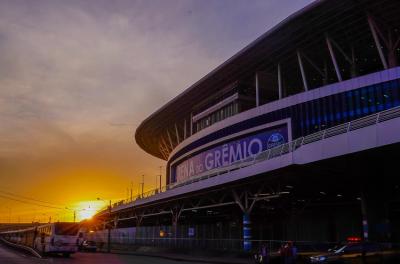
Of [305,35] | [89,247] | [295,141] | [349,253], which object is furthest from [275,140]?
[349,253]

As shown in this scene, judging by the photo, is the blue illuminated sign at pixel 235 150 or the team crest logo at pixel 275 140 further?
the blue illuminated sign at pixel 235 150

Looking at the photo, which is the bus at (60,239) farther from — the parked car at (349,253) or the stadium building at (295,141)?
the parked car at (349,253)

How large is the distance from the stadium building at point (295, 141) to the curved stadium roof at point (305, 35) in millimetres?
141

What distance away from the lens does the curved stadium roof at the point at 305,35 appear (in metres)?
56.2

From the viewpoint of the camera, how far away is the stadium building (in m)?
34.3

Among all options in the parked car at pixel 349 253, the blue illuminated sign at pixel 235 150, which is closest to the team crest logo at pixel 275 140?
the blue illuminated sign at pixel 235 150

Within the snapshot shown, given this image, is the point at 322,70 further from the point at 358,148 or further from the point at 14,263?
the point at 14,263

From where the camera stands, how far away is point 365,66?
75.4 m

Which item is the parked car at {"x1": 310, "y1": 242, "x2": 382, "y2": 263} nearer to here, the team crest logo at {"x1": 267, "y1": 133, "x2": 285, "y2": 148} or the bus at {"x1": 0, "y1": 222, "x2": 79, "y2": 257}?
the bus at {"x1": 0, "y1": 222, "x2": 79, "y2": 257}

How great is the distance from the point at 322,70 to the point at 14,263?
5636 centimetres

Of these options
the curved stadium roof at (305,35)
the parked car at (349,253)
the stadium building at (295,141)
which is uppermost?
the curved stadium roof at (305,35)

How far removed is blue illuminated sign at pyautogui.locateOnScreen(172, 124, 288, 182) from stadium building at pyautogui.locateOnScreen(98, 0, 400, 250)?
0.16m

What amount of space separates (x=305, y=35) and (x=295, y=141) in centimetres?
2882

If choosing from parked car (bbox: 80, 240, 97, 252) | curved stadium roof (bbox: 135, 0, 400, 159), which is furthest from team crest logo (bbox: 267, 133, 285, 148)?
parked car (bbox: 80, 240, 97, 252)
